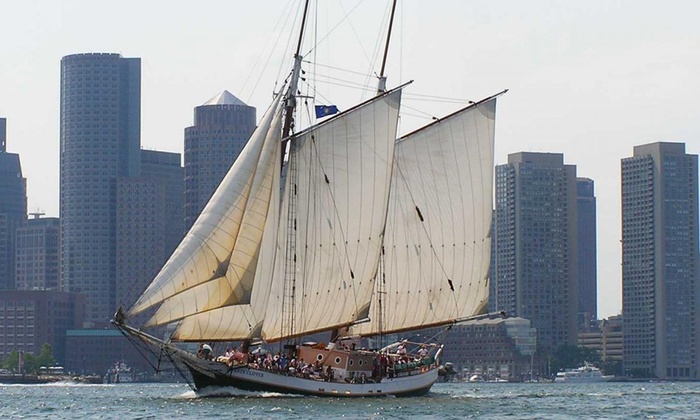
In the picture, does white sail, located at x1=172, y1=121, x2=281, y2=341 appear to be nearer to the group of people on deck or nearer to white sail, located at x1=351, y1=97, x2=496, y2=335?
the group of people on deck

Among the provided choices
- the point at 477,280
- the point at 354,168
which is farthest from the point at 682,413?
the point at 354,168

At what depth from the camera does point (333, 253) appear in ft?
323

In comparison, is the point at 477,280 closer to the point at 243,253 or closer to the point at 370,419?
the point at 243,253

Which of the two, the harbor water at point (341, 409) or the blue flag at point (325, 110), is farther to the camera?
the blue flag at point (325, 110)

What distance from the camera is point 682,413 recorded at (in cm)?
9706

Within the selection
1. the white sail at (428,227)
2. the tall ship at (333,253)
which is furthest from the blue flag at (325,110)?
the white sail at (428,227)

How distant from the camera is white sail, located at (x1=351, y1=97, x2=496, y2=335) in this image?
348ft

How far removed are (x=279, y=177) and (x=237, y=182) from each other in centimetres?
432

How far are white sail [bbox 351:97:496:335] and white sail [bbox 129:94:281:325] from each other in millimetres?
13664

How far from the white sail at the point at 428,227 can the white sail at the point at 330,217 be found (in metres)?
6.54

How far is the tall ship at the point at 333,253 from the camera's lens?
91.7 m

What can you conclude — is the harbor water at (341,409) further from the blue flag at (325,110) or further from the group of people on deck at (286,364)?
the blue flag at (325,110)

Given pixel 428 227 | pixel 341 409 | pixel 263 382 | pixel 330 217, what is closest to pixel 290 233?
pixel 330 217

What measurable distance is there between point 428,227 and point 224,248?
1930 cm
